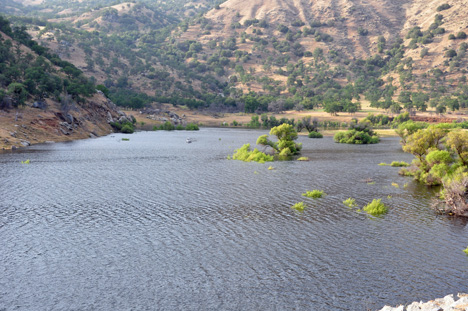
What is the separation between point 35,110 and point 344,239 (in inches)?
4542

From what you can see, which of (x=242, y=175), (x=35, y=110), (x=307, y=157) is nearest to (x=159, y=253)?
(x=242, y=175)

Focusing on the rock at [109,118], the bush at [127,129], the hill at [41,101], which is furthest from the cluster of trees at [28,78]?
the bush at [127,129]

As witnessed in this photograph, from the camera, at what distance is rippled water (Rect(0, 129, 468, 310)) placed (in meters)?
24.1

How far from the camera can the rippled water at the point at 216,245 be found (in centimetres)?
2408

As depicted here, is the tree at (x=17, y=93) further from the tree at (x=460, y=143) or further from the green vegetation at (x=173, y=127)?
the tree at (x=460, y=143)

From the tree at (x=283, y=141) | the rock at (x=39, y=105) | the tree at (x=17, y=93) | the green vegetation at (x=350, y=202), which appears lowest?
the green vegetation at (x=350, y=202)

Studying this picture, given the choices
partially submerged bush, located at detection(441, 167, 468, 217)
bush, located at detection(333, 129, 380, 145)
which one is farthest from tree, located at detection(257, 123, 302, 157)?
partially submerged bush, located at detection(441, 167, 468, 217)

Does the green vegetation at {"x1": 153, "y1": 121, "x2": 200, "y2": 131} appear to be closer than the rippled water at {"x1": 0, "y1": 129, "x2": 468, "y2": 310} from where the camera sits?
No

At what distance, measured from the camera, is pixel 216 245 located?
32.7 m

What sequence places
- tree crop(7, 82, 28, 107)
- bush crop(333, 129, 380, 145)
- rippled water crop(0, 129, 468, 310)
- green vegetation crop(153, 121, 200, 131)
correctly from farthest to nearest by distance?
green vegetation crop(153, 121, 200, 131) < bush crop(333, 129, 380, 145) < tree crop(7, 82, 28, 107) < rippled water crop(0, 129, 468, 310)

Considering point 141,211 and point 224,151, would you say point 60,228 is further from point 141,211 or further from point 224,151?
point 224,151

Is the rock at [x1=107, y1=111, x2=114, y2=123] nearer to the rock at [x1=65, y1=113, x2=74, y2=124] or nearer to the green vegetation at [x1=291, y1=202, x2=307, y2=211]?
the rock at [x1=65, y1=113, x2=74, y2=124]

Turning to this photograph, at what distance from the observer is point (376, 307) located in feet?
74.0

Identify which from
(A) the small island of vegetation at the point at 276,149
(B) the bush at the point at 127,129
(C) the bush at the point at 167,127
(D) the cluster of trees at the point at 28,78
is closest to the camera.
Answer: (A) the small island of vegetation at the point at 276,149
